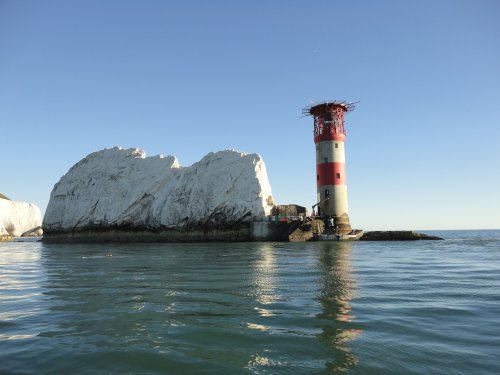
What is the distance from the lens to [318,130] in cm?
5331

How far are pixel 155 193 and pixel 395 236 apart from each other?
36814 millimetres

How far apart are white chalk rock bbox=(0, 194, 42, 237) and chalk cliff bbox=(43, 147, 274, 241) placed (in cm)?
4606

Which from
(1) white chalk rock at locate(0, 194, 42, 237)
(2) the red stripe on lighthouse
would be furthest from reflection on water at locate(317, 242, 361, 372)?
(1) white chalk rock at locate(0, 194, 42, 237)

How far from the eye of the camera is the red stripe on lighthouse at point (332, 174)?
5050 centimetres

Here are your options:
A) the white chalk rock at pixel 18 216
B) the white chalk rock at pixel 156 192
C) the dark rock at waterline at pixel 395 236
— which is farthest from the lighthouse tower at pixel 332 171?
the white chalk rock at pixel 18 216

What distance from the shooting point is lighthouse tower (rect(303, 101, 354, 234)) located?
50344mm

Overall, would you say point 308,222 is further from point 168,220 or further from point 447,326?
point 447,326

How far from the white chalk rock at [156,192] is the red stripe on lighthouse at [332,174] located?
26.1 ft

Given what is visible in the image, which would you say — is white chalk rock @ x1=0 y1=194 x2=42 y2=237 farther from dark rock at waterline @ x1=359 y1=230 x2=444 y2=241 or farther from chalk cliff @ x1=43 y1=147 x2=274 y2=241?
dark rock at waterline @ x1=359 y1=230 x2=444 y2=241

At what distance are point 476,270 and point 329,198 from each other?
34.0 m

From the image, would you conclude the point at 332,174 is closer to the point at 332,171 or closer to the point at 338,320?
the point at 332,171

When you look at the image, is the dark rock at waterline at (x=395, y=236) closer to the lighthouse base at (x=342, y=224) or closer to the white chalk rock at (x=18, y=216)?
the lighthouse base at (x=342, y=224)

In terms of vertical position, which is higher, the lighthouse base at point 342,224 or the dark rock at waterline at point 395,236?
the lighthouse base at point 342,224

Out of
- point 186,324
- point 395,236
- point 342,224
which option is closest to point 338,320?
point 186,324
